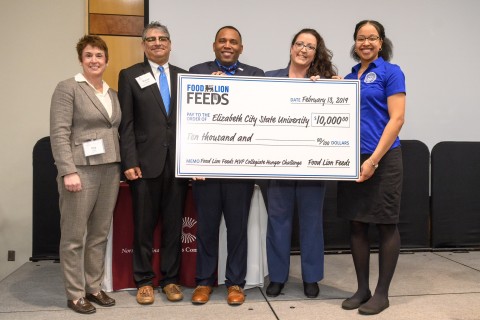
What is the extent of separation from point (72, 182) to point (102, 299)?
0.72 meters

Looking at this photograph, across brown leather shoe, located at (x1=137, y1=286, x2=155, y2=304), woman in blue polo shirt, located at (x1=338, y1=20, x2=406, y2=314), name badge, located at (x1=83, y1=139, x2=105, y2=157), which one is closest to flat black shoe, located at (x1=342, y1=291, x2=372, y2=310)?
woman in blue polo shirt, located at (x1=338, y1=20, x2=406, y2=314)

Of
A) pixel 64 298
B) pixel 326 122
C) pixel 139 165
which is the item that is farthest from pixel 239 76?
pixel 64 298

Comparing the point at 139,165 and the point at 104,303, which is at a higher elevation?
the point at 139,165

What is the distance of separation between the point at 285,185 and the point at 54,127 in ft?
4.32

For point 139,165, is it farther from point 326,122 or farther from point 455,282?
point 455,282

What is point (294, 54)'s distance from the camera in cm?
Answer: 258

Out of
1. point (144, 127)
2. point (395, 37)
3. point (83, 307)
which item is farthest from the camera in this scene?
point (395, 37)

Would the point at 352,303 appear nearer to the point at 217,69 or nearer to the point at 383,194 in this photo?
the point at 383,194

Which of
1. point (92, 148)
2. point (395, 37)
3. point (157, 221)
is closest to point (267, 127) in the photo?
point (157, 221)

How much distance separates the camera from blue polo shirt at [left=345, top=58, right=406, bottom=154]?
2328 millimetres


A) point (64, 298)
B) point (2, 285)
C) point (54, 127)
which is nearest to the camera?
point (54, 127)

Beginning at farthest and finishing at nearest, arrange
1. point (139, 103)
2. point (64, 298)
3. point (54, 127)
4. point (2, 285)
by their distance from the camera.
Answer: point (2, 285)
point (64, 298)
point (139, 103)
point (54, 127)

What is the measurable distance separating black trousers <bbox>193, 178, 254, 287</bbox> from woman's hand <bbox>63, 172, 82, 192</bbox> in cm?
64

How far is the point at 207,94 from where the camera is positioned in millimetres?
2486
